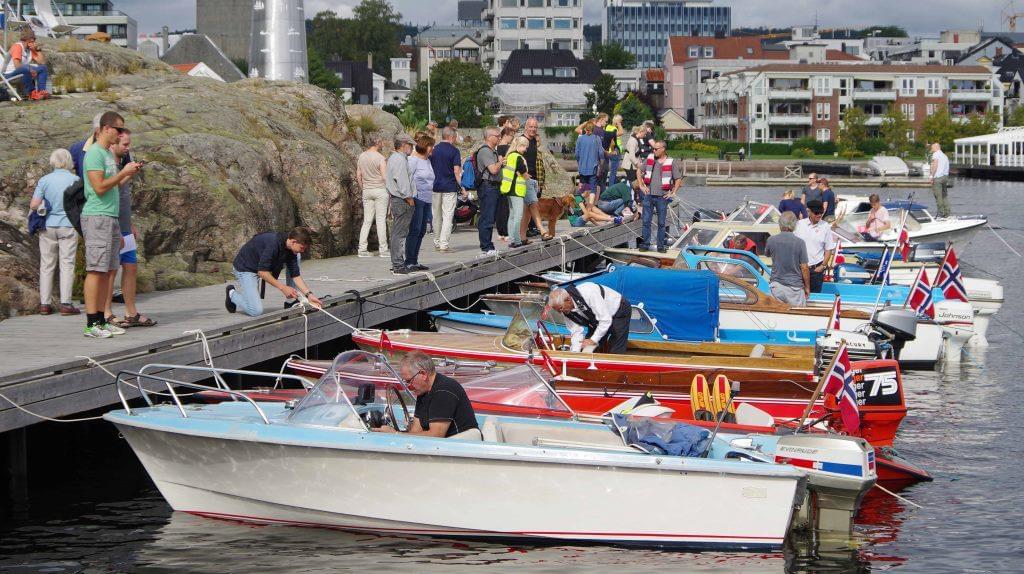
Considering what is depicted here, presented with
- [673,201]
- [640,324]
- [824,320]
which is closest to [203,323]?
[640,324]

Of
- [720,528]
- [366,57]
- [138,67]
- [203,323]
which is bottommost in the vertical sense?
[720,528]

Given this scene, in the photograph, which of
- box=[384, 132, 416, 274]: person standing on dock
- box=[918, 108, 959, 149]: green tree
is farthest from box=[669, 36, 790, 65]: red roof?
box=[384, 132, 416, 274]: person standing on dock

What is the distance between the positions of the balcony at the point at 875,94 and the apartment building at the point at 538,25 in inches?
1343

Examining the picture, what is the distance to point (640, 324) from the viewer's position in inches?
642

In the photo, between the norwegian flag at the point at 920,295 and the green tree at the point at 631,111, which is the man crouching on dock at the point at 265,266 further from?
the green tree at the point at 631,111

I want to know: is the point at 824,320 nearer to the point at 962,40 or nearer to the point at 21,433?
the point at 21,433

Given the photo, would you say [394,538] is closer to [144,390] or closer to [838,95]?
[144,390]

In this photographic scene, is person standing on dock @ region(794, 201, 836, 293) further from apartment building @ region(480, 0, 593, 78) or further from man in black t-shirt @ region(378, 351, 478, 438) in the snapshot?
apartment building @ region(480, 0, 593, 78)

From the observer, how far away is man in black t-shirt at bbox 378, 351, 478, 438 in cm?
1027

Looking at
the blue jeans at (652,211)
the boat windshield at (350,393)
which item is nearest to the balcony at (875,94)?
the blue jeans at (652,211)

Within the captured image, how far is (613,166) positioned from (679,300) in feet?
40.5

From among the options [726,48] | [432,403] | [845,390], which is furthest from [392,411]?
[726,48]

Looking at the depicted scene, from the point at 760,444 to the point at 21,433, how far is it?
6842 millimetres

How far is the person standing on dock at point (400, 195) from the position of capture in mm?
17922
